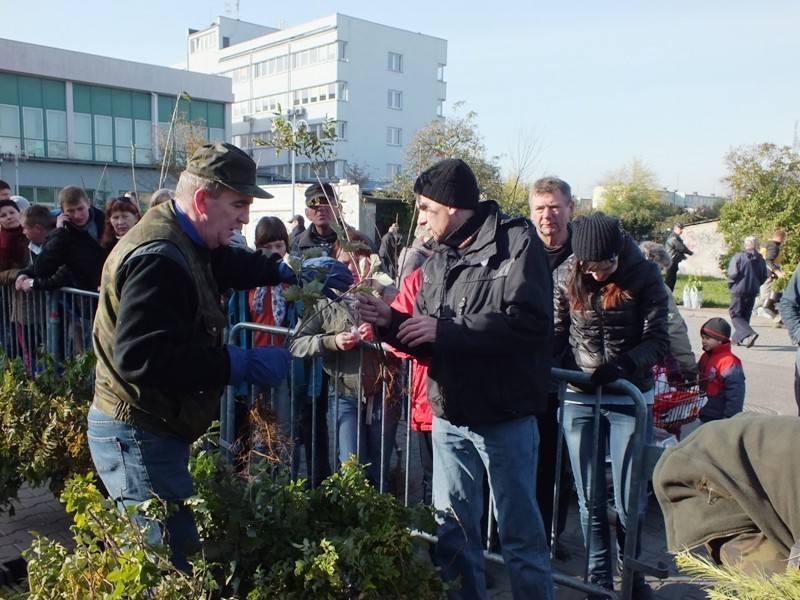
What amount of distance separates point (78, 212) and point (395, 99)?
60802mm

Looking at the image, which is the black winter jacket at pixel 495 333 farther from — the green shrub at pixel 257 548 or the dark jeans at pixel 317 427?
the dark jeans at pixel 317 427

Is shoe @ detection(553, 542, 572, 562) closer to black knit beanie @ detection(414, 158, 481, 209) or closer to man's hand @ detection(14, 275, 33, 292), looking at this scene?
black knit beanie @ detection(414, 158, 481, 209)

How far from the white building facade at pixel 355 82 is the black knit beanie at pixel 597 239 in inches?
2188

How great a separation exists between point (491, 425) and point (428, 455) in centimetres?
149

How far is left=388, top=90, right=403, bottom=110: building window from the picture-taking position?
6350 cm

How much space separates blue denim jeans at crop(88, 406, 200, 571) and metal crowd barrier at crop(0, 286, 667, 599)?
0.94 m

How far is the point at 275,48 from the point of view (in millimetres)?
67438

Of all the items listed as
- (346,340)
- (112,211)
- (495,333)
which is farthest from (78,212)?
(495,333)

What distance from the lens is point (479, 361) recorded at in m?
2.82

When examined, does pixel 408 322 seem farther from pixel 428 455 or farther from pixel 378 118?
pixel 378 118

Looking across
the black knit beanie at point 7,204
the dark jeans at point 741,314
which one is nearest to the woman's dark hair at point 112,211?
A: the black knit beanie at point 7,204

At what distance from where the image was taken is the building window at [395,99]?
63.5 meters

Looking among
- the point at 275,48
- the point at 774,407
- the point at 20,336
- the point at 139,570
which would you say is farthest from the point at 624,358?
the point at 275,48

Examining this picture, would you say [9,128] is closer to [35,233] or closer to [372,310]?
[35,233]
